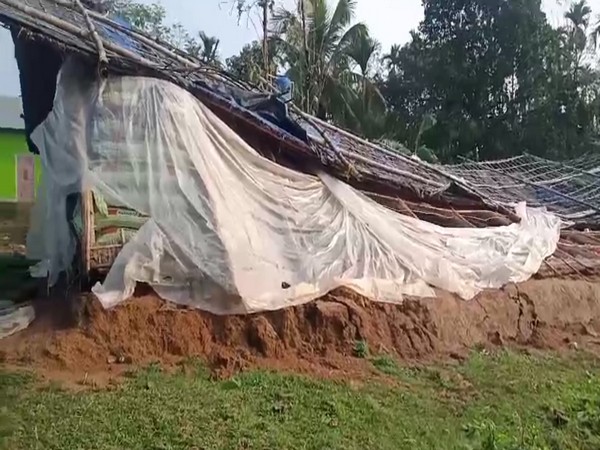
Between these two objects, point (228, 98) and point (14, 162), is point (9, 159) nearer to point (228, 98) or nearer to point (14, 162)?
point (14, 162)

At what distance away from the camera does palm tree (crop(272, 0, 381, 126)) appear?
17328mm

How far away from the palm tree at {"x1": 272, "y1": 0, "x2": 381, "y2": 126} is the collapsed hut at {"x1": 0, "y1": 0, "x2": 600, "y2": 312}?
329 inches

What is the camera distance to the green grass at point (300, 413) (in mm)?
4035

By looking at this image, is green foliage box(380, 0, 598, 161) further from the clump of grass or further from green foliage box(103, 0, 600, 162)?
the clump of grass

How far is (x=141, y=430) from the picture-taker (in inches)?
159

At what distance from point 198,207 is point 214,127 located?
0.72m

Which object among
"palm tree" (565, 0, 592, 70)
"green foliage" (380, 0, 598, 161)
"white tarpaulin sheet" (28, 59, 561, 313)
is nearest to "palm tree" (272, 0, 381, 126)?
"green foliage" (380, 0, 598, 161)

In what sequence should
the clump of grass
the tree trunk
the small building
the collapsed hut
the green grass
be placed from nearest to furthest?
1. the green grass
2. the collapsed hut
3. the clump of grass
4. the tree trunk
5. the small building

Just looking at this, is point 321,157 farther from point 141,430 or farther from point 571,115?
point 571,115

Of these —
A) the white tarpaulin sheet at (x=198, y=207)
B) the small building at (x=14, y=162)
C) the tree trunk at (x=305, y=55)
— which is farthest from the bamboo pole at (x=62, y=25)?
the small building at (x=14, y=162)

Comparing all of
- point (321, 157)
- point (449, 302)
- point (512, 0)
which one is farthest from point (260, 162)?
point (512, 0)

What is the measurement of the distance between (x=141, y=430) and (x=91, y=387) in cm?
69

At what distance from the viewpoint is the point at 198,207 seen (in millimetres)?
5531

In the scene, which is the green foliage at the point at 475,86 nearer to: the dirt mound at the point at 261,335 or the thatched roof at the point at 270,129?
the thatched roof at the point at 270,129
